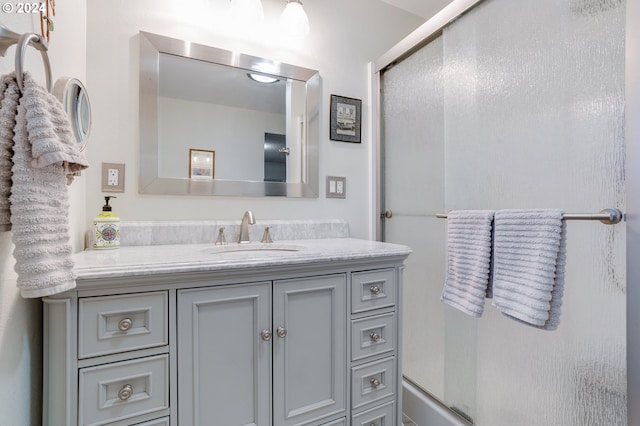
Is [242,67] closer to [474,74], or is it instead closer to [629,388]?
[474,74]

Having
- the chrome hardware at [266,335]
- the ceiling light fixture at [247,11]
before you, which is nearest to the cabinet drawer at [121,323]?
the chrome hardware at [266,335]

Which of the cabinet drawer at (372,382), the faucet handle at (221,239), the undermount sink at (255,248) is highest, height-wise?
the faucet handle at (221,239)

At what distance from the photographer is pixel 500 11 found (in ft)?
3.92

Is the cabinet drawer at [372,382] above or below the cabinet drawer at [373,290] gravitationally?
below

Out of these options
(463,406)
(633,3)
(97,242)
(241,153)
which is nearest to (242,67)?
(241,153)

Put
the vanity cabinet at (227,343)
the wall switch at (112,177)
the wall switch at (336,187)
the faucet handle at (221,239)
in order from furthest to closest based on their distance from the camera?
the wall switch at (336,187) < the faucet handle at (221,239) < the wall switch at (112,177) < the vanity cabinet at (227,343)

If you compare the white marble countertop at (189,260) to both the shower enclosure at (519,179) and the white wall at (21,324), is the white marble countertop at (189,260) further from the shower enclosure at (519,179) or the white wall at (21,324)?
the shower enclosure at (519,179)

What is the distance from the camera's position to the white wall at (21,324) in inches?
24.3

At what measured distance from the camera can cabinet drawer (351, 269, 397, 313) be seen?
3.62 ft

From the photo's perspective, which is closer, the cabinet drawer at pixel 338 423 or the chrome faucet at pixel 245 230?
the cabinet drawer at pixel 338 423

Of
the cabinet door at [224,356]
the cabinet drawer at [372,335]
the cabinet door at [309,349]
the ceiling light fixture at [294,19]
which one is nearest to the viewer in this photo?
the cabinet door at [224,356]

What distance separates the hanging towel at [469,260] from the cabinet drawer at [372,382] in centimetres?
36

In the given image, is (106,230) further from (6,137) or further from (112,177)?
(6,137)

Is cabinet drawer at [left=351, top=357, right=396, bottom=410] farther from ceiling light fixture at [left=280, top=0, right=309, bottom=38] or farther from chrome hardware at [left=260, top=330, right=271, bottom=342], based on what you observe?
ceiling light fixture at [left=280, top=0, right=309, bottom=38]
